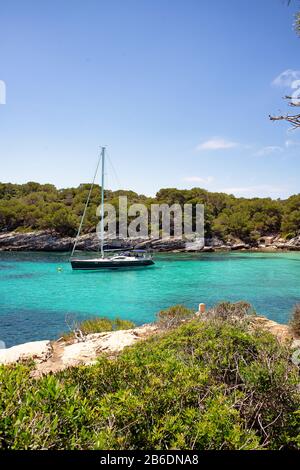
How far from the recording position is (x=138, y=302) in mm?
23469

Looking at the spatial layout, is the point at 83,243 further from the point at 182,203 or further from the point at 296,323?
the point at 296,323

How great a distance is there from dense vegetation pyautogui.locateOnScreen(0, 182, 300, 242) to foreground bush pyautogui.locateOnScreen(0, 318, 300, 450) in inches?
2205

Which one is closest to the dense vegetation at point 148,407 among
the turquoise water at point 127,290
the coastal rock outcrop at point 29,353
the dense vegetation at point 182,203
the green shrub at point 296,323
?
the coastal rock outcrop at point 29,353

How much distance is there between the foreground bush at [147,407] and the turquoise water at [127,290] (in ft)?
39.0

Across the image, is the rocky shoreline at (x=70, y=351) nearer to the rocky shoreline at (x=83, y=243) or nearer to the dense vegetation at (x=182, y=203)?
the rocky shoreline at (x=83, y=243)

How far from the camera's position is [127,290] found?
28.2m

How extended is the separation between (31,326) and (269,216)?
2194 inches

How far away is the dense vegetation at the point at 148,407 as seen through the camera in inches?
108

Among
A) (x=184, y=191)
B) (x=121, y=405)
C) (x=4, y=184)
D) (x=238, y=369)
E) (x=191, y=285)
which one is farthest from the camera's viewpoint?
(x=4, y=184)

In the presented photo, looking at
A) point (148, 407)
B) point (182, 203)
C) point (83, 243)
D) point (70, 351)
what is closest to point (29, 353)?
point (70, 351)

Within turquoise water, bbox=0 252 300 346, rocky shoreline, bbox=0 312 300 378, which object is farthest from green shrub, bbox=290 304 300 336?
turquoise water, bbox=0 252 300 346

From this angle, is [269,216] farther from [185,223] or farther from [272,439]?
[272,439]

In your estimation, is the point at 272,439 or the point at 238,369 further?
the point at 238,369
